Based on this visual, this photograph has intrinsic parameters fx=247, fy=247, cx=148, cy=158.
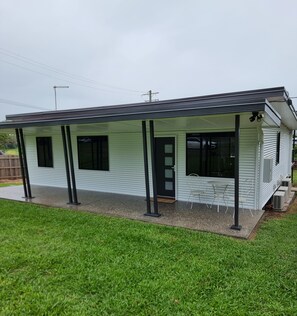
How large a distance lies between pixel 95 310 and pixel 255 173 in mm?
5048

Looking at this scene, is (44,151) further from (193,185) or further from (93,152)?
(193,185)

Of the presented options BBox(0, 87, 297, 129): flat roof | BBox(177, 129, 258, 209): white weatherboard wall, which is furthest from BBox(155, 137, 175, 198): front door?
BBox(0, 87, 297, 129): flat roof

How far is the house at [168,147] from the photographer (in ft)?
16.8

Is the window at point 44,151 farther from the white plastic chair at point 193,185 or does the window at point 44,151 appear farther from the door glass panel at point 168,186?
the white plastic chair at point 193,185

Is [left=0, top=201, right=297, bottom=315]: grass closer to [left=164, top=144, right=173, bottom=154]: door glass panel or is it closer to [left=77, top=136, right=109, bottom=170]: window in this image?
[left=164, top=144, right=173, bottom=154]: door glass panel

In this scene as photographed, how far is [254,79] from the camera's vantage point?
24.9m

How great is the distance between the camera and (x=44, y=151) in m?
9.97

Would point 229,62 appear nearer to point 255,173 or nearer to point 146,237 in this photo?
point 255,173

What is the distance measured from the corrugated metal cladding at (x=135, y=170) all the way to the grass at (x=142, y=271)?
1529mm

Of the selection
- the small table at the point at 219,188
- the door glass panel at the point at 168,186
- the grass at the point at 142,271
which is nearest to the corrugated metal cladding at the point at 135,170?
the small table at the point at 219,188

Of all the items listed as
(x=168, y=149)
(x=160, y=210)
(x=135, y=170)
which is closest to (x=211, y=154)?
(x=168, y=149)

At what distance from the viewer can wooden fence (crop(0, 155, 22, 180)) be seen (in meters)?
13.3

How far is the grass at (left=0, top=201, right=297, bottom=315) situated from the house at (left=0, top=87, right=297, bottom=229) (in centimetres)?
111

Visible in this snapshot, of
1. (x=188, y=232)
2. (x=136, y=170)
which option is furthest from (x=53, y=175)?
(x=188, y=232)
